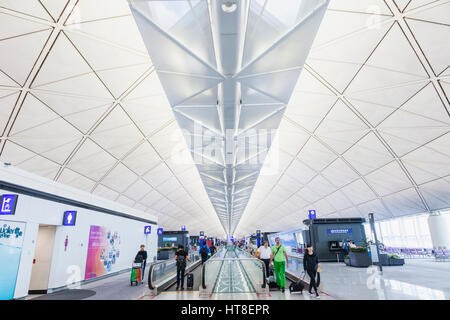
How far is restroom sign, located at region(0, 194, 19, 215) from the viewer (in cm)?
981

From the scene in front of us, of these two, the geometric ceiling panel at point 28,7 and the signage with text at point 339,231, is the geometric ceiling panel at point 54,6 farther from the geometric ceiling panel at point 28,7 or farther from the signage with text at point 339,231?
the signage with text at point 339,231

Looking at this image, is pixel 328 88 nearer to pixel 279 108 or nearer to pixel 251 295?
pixel 279 108

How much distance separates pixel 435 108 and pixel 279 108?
312 inches

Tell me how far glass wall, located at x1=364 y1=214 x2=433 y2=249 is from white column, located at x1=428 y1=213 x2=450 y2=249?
823 cm

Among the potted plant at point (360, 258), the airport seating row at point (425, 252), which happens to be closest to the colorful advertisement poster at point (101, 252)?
the potted plant at point (360, 258)

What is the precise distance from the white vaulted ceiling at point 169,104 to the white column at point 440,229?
41.1 inches

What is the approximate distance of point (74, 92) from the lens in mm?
11531

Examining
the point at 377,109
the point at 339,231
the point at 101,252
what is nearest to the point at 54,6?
the point at 101,252

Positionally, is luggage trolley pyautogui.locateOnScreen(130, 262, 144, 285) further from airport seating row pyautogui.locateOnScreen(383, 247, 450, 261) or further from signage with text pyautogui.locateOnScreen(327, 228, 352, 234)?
airport seating row pyautogui.locateOnScreen(383, 247, 450, 261)

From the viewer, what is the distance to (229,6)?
892 centimetres

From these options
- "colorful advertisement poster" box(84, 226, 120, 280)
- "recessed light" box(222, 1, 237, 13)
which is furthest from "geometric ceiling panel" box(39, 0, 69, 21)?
"colorful advertisement poster" box(84, 226, 120, 280)

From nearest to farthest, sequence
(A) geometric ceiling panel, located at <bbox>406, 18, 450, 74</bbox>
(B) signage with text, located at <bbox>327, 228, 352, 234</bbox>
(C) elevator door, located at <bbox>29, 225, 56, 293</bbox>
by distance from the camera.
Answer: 1. (A) geometric ceiling panel, located at <bbox>406, 18, 450, 74</bbox>
2. (C) elevator door, located at <bbox>29, 225, 56, 293</bbox>
3. (B) signage with text, located at <bbox>327, 228, 352, 234</bbox>

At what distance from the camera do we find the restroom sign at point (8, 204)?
9812 millimetres

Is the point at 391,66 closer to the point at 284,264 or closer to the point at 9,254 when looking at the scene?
the point at 284,264
